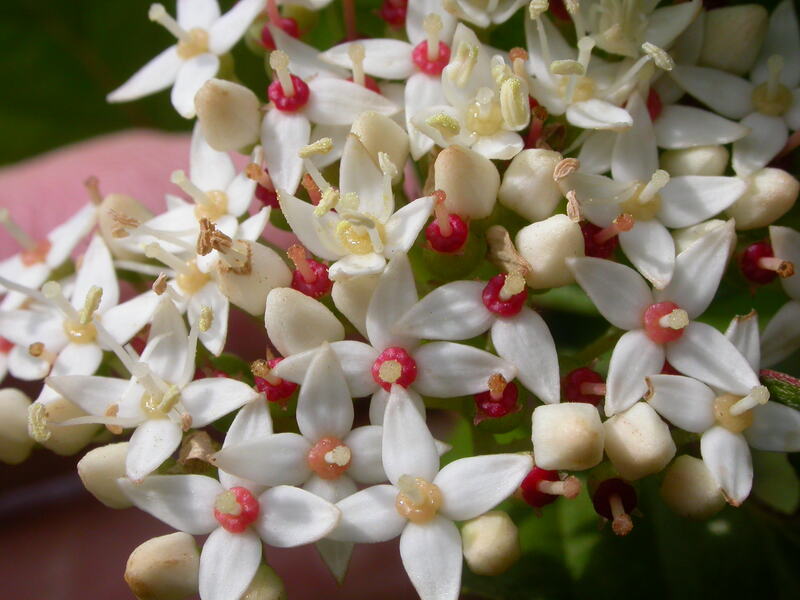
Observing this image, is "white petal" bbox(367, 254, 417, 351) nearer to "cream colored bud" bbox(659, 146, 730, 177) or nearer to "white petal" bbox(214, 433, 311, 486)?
"white petal" bbox(214, 433, 311, 486)

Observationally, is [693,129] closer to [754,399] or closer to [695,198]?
Result: [695,198]

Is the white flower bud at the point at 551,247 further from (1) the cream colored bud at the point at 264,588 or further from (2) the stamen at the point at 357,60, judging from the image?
(1) the cream colored bud at the point at 264,588

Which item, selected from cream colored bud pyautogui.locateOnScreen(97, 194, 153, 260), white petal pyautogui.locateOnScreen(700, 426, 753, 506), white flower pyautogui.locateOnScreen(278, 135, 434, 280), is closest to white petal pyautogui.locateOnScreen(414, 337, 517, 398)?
white flower pyautogui.locateOnScreen(278, 135, 434, 280)

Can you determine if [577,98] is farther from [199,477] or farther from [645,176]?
[199,477]

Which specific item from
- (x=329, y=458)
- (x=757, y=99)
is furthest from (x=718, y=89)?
(x=329, y=458)

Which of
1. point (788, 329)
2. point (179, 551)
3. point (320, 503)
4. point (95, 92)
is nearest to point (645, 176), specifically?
point (788, 329)
